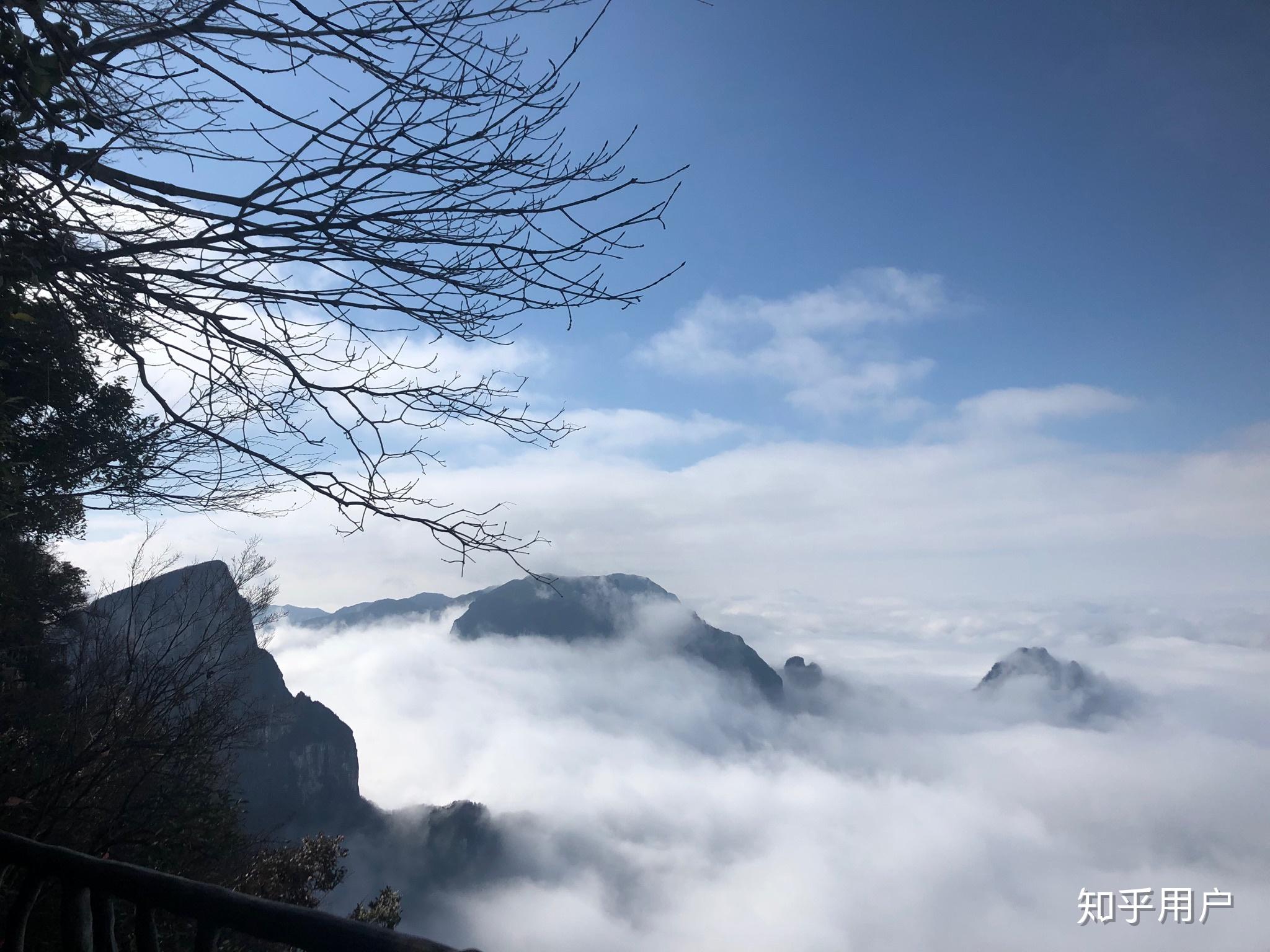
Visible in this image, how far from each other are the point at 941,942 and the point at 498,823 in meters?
104

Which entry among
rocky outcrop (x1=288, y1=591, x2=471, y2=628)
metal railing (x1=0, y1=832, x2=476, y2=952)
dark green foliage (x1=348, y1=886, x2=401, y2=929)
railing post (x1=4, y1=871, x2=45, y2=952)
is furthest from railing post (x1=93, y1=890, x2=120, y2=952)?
rocky outcrop (x1=288, y1=591, x2=471, y2=628)

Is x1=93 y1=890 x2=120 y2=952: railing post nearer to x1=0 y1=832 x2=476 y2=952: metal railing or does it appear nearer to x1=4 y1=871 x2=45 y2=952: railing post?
x1=0 y1=832 x2=476 y2=952: metal railing

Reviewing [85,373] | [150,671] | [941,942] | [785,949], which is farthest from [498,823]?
[941,942]

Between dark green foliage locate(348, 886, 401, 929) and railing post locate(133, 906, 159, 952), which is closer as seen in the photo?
railing post locate(133, 906, 159, 952)

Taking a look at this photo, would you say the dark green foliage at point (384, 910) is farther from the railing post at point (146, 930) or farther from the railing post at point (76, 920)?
the railing post at point (146, 930)

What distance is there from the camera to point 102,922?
2.15 meters

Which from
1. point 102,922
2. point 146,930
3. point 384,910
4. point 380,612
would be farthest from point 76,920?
point 380,612

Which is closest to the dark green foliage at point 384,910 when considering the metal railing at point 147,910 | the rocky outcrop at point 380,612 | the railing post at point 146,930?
the metal railing at point 147,910

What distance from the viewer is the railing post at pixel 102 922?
215cm

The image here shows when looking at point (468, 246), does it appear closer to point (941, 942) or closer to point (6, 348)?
point (6, 348)

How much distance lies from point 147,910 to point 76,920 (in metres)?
0.36

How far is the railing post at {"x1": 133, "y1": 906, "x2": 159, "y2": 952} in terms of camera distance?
6.76ft

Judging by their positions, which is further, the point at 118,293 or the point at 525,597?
the point at 525,597

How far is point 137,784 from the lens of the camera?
27.9ft
